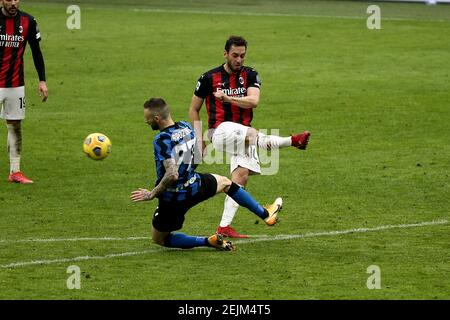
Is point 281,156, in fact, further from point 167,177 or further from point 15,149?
point 167,177

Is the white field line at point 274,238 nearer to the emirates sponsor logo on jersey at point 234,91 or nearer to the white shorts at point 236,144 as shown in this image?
the white shorts at point 236,144

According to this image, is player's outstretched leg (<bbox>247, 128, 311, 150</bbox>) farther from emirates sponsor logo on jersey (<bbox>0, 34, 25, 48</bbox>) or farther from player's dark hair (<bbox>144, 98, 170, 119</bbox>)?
emirates sponsor logo on jersey (<bbox>0, 34, 25, 48</bbox>)

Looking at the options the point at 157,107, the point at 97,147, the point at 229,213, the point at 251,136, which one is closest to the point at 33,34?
the point at 97,147

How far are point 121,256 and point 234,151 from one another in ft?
7.30

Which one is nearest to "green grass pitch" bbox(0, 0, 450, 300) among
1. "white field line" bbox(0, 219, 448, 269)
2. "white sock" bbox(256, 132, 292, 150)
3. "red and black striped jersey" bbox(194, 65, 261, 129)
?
"white field line" bbox(0, 219, 448, 269)

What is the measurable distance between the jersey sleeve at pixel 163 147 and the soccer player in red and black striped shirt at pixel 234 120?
1.67m

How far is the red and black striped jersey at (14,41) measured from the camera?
1761 centimetres

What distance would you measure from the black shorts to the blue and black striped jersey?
59 millimetres

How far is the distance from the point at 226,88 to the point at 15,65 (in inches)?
180

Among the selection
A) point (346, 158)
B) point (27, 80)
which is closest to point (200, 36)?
point (27, 80)

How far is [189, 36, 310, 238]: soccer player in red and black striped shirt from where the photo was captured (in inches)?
571

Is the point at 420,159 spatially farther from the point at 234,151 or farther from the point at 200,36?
the point at 200,36

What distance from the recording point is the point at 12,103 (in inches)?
699

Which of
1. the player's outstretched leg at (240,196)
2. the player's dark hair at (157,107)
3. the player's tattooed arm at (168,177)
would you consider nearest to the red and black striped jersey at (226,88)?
the player's outstretched leg at (240,196)
